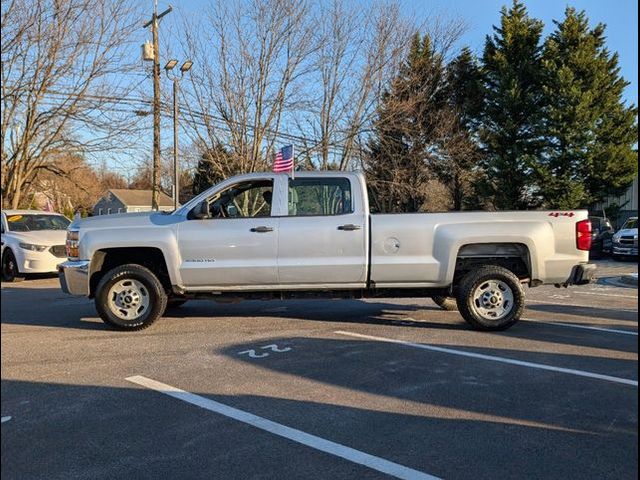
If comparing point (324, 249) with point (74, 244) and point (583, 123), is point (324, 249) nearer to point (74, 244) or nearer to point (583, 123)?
point (74, 244)

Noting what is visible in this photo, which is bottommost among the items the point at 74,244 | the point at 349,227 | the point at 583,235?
the point at 74,244

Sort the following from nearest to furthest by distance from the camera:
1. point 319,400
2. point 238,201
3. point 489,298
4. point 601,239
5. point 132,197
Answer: point 319,400, point 489,298, point 238,201, point 601,239, point 132,197

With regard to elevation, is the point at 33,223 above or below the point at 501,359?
above

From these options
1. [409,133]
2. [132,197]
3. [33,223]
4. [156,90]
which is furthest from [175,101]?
[132,197]

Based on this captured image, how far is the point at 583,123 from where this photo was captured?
2661cm

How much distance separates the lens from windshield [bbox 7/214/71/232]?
14.3 m

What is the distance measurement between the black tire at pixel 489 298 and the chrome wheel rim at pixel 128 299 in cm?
403

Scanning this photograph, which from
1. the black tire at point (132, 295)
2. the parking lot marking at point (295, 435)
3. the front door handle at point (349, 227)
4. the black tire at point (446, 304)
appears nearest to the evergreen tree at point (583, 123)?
the black tire at point (446, 304)

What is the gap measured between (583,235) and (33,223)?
12.9 meters

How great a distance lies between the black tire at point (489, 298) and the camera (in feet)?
23.6

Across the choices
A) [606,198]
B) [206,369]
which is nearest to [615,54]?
[606,198]

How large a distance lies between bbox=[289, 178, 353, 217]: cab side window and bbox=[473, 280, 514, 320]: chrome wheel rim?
1.95 m

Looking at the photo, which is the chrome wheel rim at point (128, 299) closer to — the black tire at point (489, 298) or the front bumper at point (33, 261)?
the black tire at point (489, 298)

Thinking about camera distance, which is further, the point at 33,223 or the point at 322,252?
the point at 33,223
